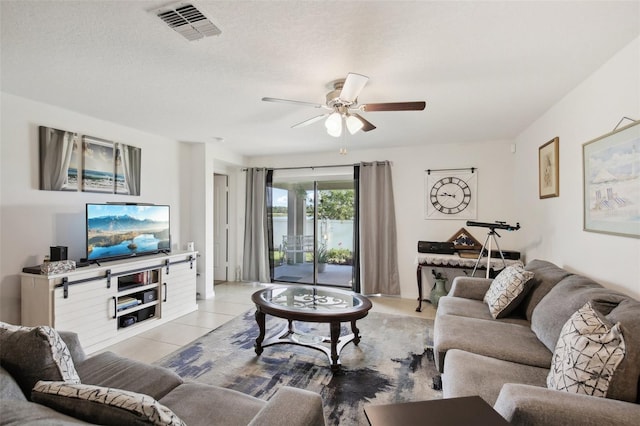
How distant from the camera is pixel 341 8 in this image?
151 cm

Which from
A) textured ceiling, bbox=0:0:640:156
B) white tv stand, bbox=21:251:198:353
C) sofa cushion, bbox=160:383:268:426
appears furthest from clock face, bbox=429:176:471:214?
sofa cushion, bbox=160:383:268:426

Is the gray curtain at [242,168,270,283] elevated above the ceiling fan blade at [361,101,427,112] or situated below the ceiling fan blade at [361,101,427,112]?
below

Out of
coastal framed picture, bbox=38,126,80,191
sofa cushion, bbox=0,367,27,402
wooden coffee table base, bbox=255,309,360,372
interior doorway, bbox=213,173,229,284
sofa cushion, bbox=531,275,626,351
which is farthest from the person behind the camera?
interior doorway, bbox=213,173,229,284

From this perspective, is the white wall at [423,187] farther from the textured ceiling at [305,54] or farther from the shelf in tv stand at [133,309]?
the shelf in tv stand at [133,309]

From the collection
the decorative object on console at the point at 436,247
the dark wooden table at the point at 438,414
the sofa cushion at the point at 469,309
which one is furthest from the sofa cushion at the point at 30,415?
the decorative object on console at the point at 436,247

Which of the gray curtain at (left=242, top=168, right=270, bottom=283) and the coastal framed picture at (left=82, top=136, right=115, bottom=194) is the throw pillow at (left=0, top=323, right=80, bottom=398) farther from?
the gray curtain at (left=242, top=168, right=270, bottom=283)

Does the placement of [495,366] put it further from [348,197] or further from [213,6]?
[348,197]

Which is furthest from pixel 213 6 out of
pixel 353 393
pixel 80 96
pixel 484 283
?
pixel 484 283

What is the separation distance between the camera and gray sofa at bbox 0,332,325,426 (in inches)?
32.9

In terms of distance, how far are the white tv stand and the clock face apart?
3.71 metres

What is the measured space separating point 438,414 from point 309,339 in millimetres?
Answer: 2159

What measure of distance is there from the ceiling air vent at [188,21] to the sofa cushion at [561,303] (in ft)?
8.70

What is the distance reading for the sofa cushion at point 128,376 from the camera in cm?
145

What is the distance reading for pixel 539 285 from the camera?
2.33 m
